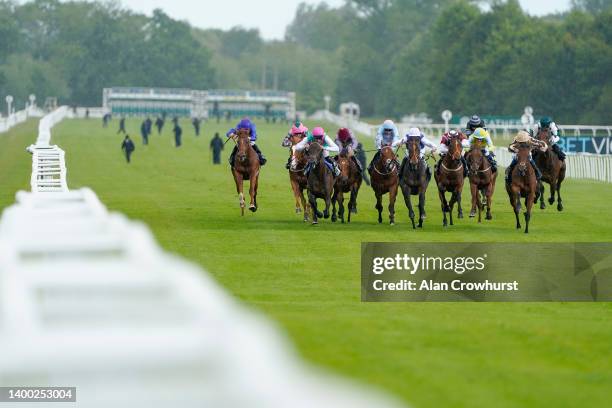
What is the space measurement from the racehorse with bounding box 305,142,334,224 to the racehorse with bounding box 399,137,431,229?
50.7 inches

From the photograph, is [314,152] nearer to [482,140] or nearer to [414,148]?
[414,148]

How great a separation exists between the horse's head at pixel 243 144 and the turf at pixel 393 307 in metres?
1.22

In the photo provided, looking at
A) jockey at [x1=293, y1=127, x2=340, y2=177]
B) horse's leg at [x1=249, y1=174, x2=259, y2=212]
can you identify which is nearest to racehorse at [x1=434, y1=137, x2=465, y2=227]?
jockey at [x1=293, y1=127, x2=340, y2=177]

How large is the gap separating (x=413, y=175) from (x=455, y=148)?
3.29ft

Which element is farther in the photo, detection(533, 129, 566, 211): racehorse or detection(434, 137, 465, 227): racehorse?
detection(533, 129, 566, 211): racehorse

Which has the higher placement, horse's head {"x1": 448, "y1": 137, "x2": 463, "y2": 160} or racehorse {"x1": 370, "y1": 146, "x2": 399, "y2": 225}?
horse's head {"x1": 448, "y1": 137, "x2": 463, "y2": 160}

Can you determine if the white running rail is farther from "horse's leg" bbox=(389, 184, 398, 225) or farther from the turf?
"horse's leg" bbox=(389, 184, 398, 225)

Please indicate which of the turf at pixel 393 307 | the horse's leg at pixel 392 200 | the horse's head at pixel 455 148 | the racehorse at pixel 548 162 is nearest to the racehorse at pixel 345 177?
the turf at pixel 393 307

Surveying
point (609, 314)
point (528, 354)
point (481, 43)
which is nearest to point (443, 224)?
point (609, 314)

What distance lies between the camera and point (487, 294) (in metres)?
18.0


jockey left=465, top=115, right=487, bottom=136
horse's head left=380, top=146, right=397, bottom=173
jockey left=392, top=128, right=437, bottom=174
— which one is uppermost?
jockey left=465, top=115, right=487, bottom=136

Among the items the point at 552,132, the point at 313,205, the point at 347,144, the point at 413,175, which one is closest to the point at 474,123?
the point at 552,132

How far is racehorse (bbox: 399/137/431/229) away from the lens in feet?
88.7

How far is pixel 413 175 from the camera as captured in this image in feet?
89.9
